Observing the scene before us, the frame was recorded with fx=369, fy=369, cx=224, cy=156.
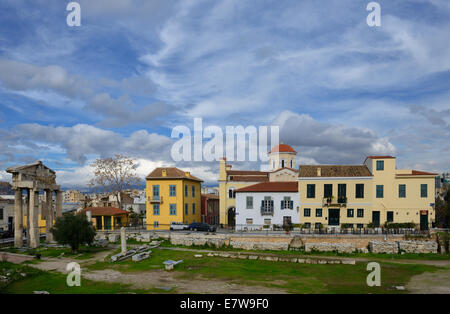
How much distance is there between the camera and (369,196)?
149 feet

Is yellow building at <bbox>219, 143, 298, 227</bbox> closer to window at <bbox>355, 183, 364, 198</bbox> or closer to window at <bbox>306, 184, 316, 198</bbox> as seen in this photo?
window at <bbox>306, 184, 316, 198</bbox>

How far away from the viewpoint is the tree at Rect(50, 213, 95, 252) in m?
33.8

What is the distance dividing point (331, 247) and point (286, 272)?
11.4 meters

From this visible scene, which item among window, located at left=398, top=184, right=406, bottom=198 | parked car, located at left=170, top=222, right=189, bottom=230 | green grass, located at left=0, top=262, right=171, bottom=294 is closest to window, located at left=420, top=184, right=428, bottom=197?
window, located at left=398, top=184, right=406, bottom=198

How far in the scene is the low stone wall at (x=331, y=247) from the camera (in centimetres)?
3544

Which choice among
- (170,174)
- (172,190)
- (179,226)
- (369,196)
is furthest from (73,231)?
(369,196)

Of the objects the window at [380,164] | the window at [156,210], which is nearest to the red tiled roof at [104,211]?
the window at [156,210]

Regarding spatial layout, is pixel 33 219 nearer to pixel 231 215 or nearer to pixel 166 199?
pixel 166 199

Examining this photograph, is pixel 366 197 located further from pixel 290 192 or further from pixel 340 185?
pixel 290 192

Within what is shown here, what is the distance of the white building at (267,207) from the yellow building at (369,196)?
1235mm

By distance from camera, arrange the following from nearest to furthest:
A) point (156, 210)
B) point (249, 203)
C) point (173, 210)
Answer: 1. point (249, 203)
2. point (173, 210)
3. point (156, 210)

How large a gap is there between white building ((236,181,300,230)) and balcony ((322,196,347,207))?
330 cm
